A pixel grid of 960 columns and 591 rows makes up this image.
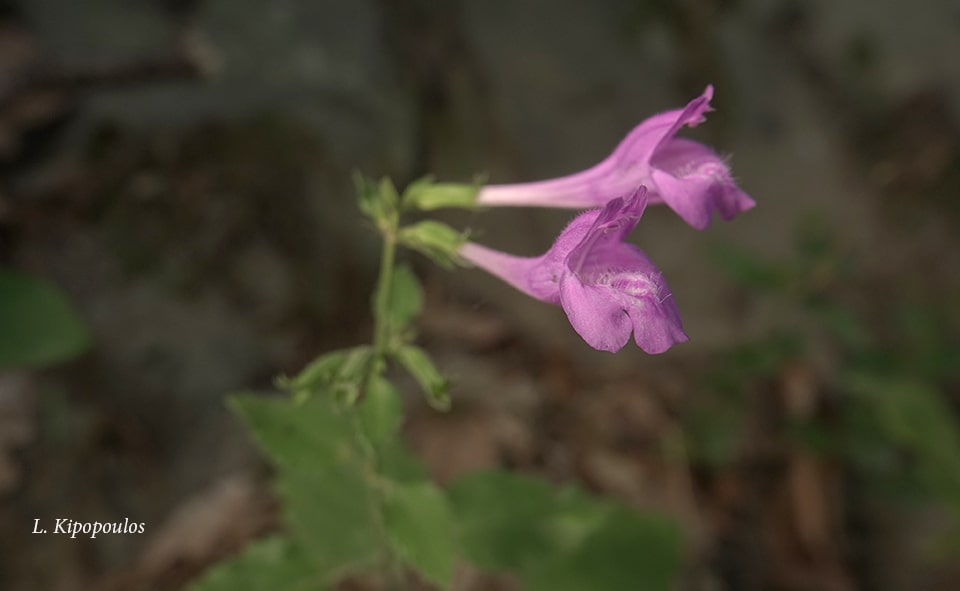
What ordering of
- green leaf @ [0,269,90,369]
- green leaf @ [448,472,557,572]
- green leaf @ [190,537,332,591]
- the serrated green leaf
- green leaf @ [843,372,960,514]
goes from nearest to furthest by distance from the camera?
1. green leaf @ [190,537,332,591]
2. green leaf @ [448,472,557,572]
3. the serrated green leaf
4. green leaf @ [0,269,90,369]
5. green leaf @ [843,372,960,514]

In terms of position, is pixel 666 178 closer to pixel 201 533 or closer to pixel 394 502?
pixel 394 502

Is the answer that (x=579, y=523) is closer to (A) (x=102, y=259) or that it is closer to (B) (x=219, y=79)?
(A) (x=102, y=259)

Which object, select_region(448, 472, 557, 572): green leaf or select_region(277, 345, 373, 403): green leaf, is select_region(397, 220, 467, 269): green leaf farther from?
select_region(448, 472, 557, 572): green leaf

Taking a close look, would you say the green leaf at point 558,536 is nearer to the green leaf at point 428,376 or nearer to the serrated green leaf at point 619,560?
the serrated green leaf at point 619,560

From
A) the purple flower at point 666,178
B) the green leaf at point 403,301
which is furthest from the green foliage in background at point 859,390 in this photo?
the green leaf at point 403,301

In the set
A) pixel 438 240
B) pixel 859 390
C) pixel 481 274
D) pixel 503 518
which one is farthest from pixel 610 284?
pixel 481 274

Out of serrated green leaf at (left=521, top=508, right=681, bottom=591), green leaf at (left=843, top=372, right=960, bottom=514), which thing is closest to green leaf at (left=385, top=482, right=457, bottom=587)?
serrated green leaf at (left=521, top=508, right=681, bottom=591)

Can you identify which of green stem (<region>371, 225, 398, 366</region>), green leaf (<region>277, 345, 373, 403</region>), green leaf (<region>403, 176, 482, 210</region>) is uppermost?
green leaf (<region>403, 176, 482, 210</region>)
